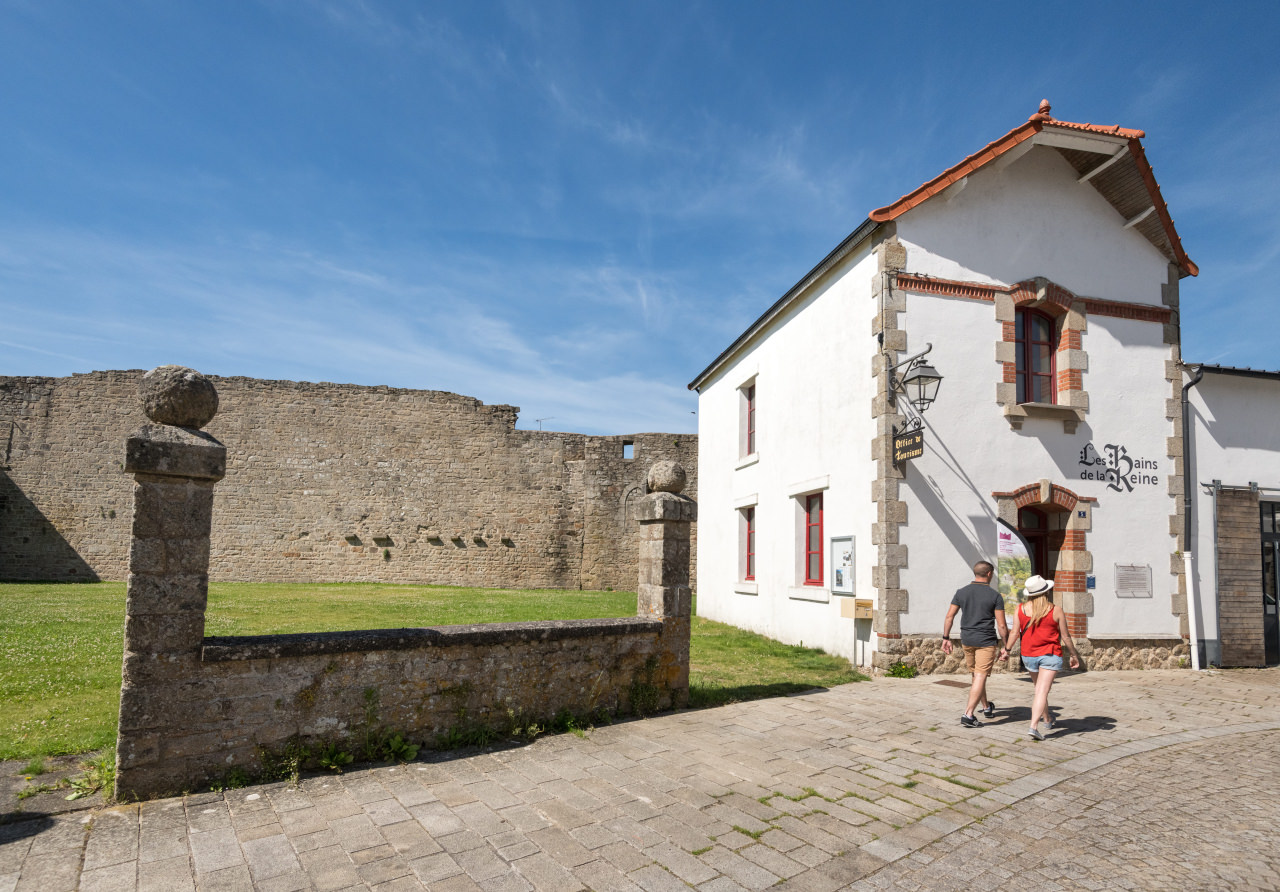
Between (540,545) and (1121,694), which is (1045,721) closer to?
(1121,694)

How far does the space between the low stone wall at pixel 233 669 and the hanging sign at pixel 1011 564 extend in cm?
564

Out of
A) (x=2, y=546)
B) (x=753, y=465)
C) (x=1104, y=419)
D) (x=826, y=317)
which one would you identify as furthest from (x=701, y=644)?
(x=2, y=546)

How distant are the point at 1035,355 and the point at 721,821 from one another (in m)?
8.39

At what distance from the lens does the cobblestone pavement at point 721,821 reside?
333 cm

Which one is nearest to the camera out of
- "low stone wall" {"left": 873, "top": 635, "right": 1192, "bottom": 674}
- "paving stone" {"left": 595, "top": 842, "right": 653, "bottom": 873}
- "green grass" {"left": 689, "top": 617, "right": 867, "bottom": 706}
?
"paving stone" {"left": 595, "top": 842, "right": 653, "bottom": 873}

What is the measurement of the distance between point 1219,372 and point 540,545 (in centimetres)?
1624

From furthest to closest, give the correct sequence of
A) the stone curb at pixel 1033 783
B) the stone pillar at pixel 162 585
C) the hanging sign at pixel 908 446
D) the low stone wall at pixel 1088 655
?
the low stone wall at pixel 1088 655 < the hanging sign at pixel 908 446 < the stone pillar at pixel 162 585 < the stone curb at pixel 1033 783

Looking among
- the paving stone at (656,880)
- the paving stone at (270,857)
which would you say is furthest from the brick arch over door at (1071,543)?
the paving stone at (270,857)

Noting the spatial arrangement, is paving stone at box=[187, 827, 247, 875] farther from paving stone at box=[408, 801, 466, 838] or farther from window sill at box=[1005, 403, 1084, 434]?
window sill at box=[1005, 403, 1084, 434]

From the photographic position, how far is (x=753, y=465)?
42.8 ft

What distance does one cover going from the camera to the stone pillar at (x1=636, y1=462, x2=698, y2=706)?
21.1ft

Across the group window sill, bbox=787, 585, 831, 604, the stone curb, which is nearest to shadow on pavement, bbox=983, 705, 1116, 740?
the stone curb

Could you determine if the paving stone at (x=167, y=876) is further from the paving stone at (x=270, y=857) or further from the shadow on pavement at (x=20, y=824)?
the shadow on pavement at (x=20, y=824)

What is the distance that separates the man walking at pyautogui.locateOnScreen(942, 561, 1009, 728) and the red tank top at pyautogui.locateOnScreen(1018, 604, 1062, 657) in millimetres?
203
